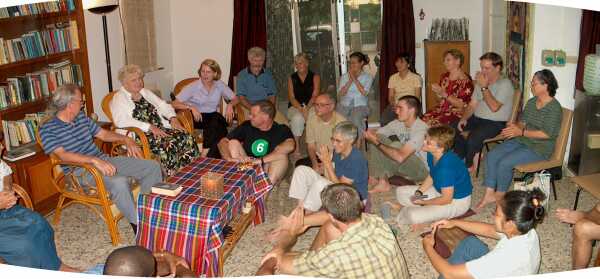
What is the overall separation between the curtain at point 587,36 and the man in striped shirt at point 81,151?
362 centimetres

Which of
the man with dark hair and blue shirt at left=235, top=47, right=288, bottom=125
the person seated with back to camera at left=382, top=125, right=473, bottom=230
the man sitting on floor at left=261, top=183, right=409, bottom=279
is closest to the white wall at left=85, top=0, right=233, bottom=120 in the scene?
the man with dark hair and blue shirt at left=235, top=47, right=288, bottom=125

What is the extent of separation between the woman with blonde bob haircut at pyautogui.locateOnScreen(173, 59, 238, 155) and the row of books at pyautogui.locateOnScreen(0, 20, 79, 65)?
110cm

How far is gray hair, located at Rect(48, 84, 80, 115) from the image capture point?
4098 millimetres

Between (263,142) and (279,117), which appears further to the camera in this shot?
(279,117)

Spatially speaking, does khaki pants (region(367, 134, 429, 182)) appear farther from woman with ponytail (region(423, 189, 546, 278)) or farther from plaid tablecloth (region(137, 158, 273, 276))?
woman with ponytail (region(423, 189, 546, 278))

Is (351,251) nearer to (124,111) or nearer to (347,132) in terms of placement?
(347,132)

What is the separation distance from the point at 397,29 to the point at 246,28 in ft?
6.35

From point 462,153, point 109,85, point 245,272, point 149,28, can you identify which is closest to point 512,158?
point 462,153

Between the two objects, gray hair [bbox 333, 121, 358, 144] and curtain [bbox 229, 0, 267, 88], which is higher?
curtain [bbox 229, 0, 267, 88]

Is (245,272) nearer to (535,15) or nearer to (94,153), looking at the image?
(94,153)

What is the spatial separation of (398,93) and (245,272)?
10.7 ft

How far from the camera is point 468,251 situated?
9.34 feet

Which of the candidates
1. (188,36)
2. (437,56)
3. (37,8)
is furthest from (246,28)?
(37,8)

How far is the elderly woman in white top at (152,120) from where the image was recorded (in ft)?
15.8
